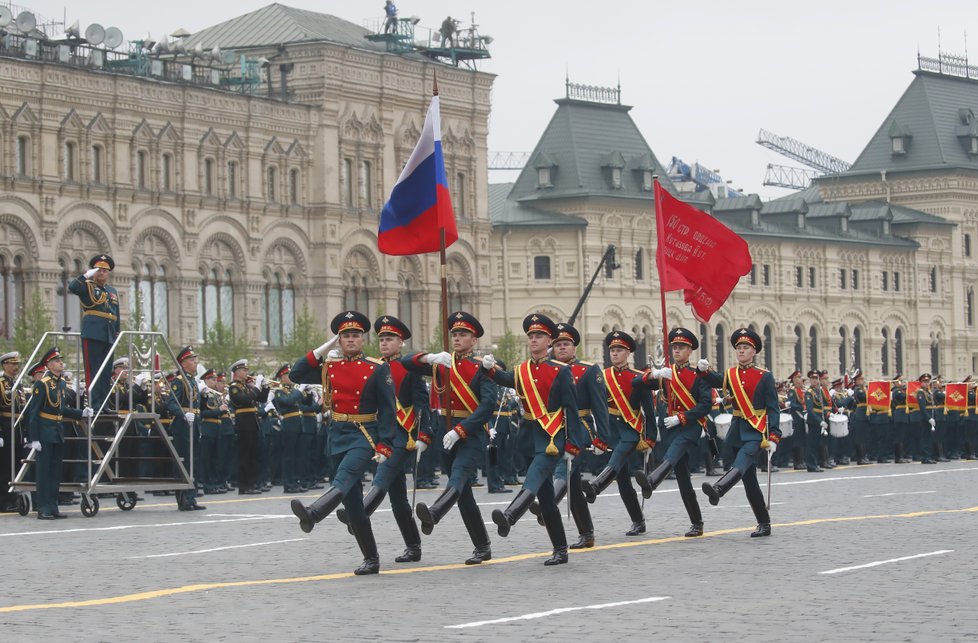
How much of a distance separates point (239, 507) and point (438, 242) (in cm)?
719

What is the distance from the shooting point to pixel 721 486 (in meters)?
17.3

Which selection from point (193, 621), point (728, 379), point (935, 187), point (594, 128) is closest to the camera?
point (193, 621)

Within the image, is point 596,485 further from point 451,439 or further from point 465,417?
point 451,439

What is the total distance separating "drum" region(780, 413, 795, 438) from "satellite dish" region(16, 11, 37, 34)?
26.5 meters

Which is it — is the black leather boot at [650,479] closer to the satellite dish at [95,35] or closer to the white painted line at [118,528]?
the white painted line at [118,528]

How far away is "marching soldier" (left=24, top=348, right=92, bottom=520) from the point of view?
70.6 ft

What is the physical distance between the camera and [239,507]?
2334 cm

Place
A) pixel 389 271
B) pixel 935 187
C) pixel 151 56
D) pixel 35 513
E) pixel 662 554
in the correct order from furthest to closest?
Answer: pixel 935 187 → pixel 389 271 → pixel 151 56 → pixel 35 513 → pixel 662 554

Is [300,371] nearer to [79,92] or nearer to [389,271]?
[79,92]

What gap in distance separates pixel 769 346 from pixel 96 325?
65.0m

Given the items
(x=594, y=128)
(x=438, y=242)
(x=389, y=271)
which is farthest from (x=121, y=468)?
(x=594, y=128)

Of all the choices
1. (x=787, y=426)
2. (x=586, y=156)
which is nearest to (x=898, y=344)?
(x=586, y=156)

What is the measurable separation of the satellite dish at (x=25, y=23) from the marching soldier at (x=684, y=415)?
3766 centimetres

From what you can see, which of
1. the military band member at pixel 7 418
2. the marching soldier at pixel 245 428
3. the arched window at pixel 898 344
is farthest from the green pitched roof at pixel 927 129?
the military band member at pixel 7 418
